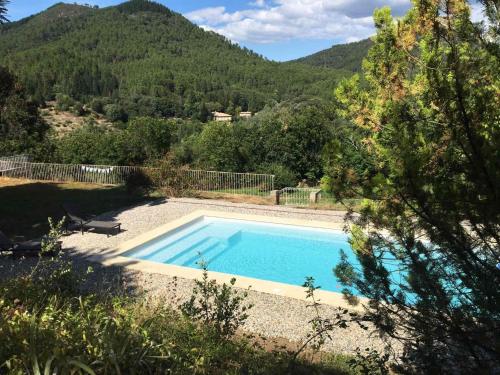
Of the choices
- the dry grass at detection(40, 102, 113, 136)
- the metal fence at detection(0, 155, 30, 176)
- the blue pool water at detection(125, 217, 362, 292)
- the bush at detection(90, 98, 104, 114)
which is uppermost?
the bush at detection(90, 98, 104, 114)

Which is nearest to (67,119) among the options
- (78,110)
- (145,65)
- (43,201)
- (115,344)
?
(78,110)

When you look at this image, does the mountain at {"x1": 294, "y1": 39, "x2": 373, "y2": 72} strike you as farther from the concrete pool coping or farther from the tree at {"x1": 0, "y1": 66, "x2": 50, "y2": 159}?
the concrete pool coping

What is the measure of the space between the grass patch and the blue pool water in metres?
3.00

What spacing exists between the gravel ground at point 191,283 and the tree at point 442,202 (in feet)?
2.46

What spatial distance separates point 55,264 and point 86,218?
12.5 ft

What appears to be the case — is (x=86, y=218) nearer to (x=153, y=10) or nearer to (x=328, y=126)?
(x=328, y=126)

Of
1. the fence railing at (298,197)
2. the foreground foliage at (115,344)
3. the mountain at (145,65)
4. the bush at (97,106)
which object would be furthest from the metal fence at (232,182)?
the bush at (97,106)

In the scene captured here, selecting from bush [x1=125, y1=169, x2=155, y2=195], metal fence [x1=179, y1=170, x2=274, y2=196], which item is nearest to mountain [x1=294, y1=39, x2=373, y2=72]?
metal fence [x1=179, y1=170, x2=274, y2=196]

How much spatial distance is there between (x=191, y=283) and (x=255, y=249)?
427cm

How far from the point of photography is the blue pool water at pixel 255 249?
1051cm

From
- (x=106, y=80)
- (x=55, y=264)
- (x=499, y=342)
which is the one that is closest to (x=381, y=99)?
(x=499, y=342)

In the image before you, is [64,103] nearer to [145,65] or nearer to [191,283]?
[145,65]

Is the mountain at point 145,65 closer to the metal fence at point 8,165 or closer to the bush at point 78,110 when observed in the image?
the bush at point 78,110

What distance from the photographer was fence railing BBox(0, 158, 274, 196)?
15859 mm
